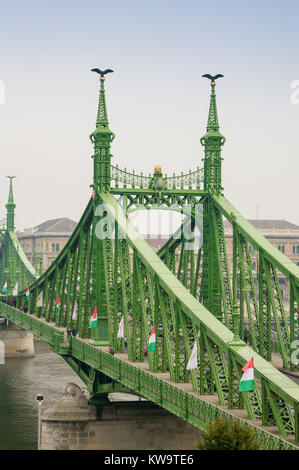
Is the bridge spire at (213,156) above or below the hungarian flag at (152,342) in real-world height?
above

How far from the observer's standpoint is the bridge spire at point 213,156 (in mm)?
62750

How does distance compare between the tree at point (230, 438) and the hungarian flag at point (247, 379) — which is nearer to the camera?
the tree at point (230, 438)

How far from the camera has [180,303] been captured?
4656 cm

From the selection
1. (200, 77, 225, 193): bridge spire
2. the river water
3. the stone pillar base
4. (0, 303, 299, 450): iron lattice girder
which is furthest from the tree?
the stone pillar base

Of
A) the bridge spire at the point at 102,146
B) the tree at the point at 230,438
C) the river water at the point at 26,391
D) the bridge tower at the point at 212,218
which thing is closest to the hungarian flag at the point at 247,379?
the tree at the point at 230,438

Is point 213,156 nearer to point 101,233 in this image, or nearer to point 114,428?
point 101,233

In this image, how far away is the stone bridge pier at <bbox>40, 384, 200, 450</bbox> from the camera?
57500 millimetres

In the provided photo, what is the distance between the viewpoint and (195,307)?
149 feet

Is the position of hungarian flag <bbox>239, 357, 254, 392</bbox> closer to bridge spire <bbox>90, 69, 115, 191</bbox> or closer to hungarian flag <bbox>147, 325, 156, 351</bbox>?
hungarian flag <bbox>147, 325, 156, 351</bbox>

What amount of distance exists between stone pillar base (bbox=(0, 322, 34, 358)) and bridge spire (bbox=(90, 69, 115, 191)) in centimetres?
6635

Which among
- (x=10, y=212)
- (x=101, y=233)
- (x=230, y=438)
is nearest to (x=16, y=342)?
(x=10, y=212)

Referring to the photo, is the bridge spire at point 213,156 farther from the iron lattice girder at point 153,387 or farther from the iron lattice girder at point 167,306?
the iron lattice girder at point 153,387

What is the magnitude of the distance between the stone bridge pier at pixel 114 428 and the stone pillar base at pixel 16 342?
67.4 meters

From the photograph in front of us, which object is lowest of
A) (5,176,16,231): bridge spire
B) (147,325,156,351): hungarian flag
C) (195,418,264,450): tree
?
(195,418,264,450): tree
